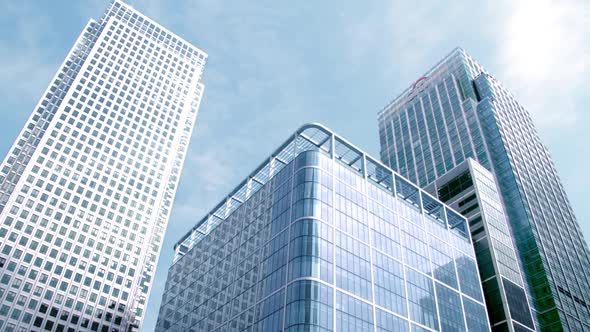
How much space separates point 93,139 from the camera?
149625 mm

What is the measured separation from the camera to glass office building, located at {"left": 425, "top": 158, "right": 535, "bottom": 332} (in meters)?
96.8

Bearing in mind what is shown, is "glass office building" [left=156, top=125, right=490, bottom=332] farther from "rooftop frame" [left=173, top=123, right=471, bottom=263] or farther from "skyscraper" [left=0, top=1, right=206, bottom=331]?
"skyscraper" [left=0, top=1, right=206, bottom=331]

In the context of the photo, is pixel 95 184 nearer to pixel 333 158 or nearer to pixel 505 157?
pixel 333 158

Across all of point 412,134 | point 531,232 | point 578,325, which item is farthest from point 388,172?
point 412,134

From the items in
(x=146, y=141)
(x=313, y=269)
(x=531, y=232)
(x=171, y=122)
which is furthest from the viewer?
Answer: (x=171, y=122)

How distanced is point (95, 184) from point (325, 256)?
9227 cm

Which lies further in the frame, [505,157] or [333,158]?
[505,157]

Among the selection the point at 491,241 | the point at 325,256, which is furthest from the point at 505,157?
the point at 325,256

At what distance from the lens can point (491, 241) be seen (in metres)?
106

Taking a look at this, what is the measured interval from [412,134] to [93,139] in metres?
101

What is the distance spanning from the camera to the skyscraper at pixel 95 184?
12050 centimetres

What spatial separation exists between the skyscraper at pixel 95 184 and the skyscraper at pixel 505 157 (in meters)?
78.0

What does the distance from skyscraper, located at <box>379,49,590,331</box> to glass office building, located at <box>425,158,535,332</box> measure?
5.42m

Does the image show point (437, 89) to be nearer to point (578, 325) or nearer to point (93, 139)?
point (578, 325)
